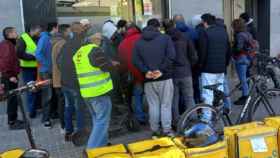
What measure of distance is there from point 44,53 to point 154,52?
222cm

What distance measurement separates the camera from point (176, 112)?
6.21 m

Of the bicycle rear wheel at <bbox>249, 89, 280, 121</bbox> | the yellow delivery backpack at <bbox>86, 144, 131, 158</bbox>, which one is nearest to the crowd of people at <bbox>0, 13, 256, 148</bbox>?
the bicycle rear wheel at <bbox>249, 89, 280, 121</bbox>

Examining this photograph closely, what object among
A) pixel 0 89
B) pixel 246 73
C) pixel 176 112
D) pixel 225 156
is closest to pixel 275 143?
pixel 225 156

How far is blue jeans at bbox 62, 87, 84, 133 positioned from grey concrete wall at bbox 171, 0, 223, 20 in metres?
4.19

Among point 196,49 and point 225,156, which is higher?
point 196,49

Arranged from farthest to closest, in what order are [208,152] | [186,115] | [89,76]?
[186,115], [89,76], [208,152]

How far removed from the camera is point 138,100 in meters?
6.65

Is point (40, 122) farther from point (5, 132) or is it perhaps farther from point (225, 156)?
point (225, 156)

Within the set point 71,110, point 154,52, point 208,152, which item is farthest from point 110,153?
point 71,110

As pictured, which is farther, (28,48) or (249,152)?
(28,48)

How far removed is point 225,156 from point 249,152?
0.43m

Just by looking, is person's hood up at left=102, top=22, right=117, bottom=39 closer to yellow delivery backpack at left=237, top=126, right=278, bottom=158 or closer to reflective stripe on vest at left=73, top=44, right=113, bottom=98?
reflective stripe on vest at left=73, top=44, right=113, bottom=98

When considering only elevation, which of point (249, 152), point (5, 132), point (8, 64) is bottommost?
point (5, 132)

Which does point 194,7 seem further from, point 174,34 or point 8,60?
point 8,60
